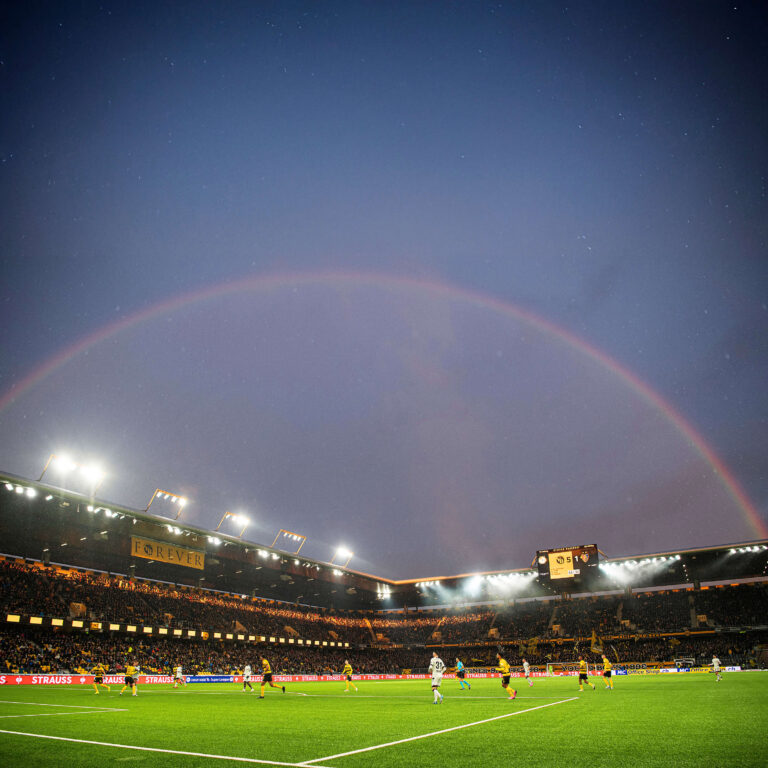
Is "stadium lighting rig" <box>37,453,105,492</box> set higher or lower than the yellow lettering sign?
higher

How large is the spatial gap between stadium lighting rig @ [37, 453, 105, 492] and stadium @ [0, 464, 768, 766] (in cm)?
213

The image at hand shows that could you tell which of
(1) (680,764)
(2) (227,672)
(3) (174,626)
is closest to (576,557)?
(2) (227,672)

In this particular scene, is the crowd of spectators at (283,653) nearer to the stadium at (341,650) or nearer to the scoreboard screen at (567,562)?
the stadium at (341,650)

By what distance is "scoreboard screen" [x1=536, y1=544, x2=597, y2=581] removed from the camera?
2704 inches

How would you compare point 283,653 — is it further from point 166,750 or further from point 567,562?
point 166,750

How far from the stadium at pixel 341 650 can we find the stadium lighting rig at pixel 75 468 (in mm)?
2131

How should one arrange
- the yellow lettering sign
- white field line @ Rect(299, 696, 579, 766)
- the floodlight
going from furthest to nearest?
the yellow lettering sign < the floodlight < white field line @ Rect(299, 696, 579, 766)

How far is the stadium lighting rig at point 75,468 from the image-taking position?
4293 cm

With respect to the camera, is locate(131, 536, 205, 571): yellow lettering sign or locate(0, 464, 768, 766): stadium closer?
locate(0, 464, 768, 766): stadium

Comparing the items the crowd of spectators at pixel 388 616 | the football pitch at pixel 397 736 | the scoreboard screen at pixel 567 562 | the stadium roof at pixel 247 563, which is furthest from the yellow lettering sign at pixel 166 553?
the scoreboard screen at pixel 567 562

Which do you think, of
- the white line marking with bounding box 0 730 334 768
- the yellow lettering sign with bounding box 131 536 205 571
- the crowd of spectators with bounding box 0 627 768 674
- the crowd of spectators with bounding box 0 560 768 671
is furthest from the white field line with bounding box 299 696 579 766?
the yellow lettering sign with bounding box 131 536 205 571

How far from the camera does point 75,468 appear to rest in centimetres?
4509

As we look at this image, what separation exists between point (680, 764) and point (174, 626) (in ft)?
192

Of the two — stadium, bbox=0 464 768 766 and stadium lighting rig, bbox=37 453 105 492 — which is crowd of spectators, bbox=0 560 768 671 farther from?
stadium lighting rig, bbox=37 453 105 492
